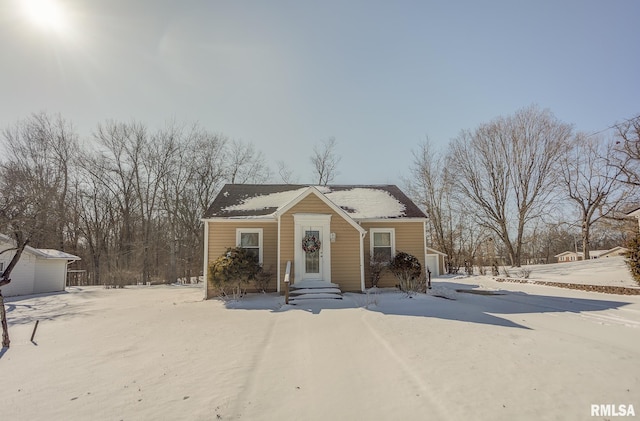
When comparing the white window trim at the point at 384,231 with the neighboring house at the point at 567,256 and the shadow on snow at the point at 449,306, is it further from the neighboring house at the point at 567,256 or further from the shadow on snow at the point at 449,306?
the neighboring house at the point at 567,256

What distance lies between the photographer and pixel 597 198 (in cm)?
2938

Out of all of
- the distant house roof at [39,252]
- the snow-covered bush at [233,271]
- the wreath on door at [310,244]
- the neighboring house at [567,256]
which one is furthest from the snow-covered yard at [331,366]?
the neighboring house at [567,256]

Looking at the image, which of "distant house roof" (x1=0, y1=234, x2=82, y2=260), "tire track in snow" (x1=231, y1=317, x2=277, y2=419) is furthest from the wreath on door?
"distant house roof" (x1=0, y1=234, x2=82, y2=260)

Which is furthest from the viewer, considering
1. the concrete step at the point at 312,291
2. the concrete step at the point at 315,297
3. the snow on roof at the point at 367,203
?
the snow on roof at the point at 367,203

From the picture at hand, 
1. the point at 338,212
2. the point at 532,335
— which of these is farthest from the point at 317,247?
the point at 532,335

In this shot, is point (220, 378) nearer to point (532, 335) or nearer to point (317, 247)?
point (532, 335)

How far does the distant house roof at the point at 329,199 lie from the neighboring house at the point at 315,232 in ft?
0.14

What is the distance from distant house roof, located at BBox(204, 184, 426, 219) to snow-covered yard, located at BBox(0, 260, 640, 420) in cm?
615

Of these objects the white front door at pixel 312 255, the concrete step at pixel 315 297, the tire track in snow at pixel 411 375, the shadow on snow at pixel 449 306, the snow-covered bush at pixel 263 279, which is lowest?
the tire track in snow at pixel 411 375

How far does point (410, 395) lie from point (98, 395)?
362 centimetres

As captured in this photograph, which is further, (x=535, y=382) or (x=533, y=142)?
(x=533, y=142)

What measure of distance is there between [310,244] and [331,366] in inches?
310

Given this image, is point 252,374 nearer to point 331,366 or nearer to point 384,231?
point 331,366

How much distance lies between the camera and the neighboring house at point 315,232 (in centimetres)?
1296
